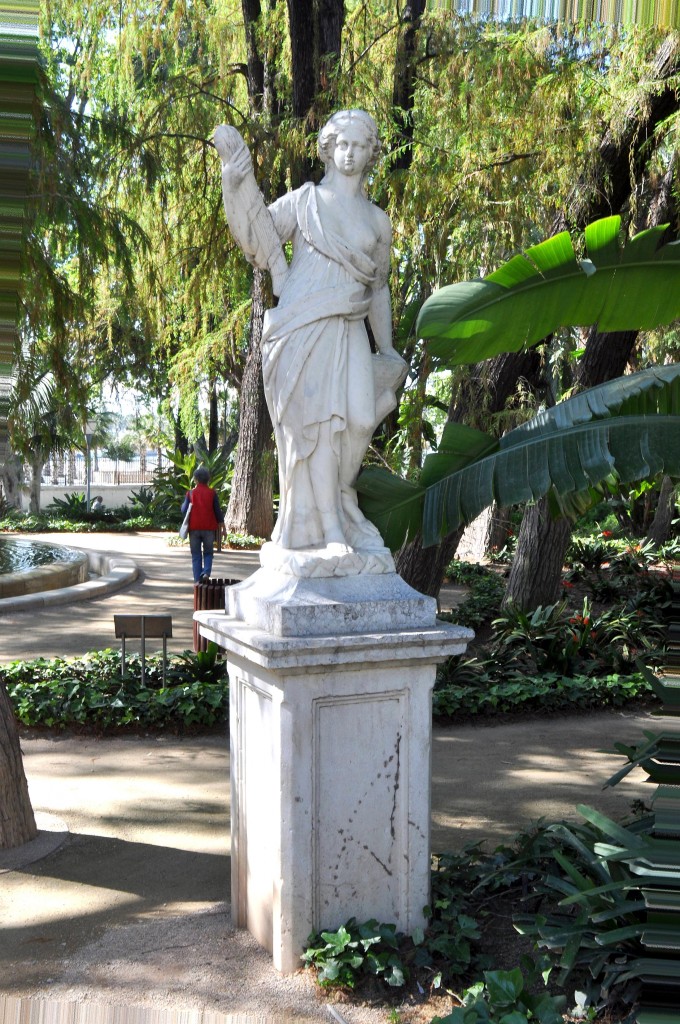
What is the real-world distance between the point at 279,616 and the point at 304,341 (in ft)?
3.47

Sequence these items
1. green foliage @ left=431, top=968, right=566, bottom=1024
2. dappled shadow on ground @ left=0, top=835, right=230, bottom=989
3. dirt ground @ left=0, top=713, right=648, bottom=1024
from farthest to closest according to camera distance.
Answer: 1. dappled shadow on ground @ left=0, top=835, right=230, bottom=989
2. dirt ground @ left=0, top=713, right=648, bottom=1024
3. green foliage @ left=431, top=968, right=566, bottom=1024

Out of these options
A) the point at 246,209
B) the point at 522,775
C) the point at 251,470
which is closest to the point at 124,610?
the point at 522,775

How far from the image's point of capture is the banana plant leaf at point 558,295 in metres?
3.84

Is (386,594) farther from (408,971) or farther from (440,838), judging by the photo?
(440,838)

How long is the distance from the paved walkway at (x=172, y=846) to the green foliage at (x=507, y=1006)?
1.61 ft

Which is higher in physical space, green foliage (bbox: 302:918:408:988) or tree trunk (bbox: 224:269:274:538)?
tree trunk (bbox: 224:269:274:538)

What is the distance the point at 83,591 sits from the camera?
13594mm

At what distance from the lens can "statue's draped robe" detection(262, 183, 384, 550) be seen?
12.2 feet

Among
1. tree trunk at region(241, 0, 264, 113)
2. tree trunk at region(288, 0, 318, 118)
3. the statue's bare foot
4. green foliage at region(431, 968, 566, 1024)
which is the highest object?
tree trunk at region(241, 0, 264, 113)

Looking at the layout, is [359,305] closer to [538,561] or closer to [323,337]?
[323,337]

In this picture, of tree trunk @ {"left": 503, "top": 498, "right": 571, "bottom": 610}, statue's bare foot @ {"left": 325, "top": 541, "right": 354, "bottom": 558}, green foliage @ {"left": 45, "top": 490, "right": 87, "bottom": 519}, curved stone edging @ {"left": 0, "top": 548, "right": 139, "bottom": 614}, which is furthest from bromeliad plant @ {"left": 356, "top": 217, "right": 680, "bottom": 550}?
green foliage @ {"left": 45, "top": 490, "right": 87, "bottom": 519}

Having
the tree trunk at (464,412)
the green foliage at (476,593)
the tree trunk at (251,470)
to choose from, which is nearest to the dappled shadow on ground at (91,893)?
the tree trunk at (464,412)

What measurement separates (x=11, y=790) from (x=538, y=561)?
7111 mm

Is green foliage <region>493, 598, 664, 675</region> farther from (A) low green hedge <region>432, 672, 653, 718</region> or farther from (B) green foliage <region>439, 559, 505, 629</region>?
(B) green foliage <region>439, 559, 505, 629</region>
